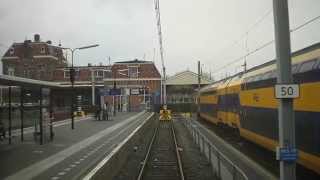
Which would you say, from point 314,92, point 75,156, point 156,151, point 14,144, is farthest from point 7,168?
point 156,151

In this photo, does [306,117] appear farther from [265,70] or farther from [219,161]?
[265,70]

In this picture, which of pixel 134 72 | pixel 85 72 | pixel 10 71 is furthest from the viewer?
pixel 85 72

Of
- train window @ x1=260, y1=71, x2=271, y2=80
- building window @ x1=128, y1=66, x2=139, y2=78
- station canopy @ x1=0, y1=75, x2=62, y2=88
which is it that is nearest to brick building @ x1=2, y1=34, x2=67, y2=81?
building window @ x1=128, y1=66, x2=139, y2=78

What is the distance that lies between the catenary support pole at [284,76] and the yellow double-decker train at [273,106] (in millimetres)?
1703

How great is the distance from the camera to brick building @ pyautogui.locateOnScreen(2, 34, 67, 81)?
9731 cm

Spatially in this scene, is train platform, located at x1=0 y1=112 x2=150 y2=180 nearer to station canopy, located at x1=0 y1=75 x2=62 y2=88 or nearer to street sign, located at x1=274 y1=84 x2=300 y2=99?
station canopy, located at x1=0 y1=75 x2=62 y2=88

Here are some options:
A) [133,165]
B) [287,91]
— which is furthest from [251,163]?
[287,91]

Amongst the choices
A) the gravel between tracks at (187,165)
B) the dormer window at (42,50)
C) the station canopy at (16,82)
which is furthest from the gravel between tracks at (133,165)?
the dormer window at (42,50)

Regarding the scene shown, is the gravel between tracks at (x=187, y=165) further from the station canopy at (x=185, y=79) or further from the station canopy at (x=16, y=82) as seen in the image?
the station canopy at (x=185, y=79)

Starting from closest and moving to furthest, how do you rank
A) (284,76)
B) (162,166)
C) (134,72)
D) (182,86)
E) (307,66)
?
(284,76) < (307,66) < (162,166) < (134,72) < (182,86)

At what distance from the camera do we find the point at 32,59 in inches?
3954

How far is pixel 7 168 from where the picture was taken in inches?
733

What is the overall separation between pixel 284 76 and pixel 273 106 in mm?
6514

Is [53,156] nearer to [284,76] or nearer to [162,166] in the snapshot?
[162,166]
